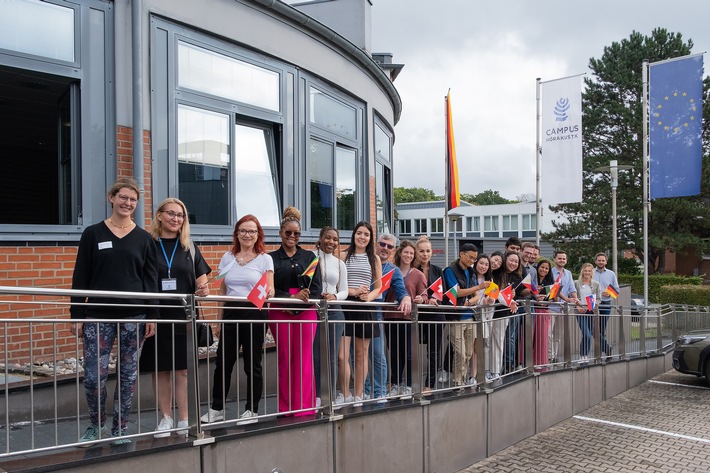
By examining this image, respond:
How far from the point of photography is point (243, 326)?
174 inches

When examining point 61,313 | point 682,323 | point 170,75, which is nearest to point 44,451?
point 61,313

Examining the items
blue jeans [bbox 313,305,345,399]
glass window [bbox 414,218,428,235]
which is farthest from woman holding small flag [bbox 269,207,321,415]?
glass window [bbox 414,218,428,235]

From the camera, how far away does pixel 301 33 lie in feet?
28.2

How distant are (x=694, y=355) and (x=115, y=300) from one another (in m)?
10.2

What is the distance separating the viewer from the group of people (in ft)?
12.3

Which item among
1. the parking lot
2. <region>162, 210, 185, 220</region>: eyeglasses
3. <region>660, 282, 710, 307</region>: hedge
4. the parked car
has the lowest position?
<region>660, 282, 710, 307</region>: hedge

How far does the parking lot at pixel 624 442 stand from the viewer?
598 centimetres

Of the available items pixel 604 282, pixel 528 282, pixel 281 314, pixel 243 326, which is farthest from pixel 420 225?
pixel 243 326

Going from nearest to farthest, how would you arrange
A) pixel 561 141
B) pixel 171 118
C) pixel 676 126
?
pixel 171 118 < pixel 676 126 < pixel 561 141

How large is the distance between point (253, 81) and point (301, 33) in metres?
1.26

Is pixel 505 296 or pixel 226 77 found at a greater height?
pixel 226 77

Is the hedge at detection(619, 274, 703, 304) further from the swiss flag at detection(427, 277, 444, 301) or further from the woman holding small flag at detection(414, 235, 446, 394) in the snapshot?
the swiss flag at detection(427, 277, 444, 301)

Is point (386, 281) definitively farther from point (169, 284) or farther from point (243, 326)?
point (169, 284)

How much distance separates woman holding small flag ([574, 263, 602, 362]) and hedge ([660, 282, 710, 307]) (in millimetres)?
18416
